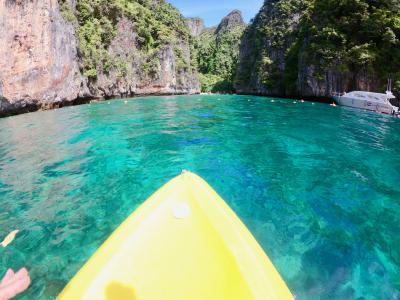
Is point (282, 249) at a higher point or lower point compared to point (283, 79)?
lower

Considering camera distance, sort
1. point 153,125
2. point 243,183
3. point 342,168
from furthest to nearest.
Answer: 1. point 153,125
2. point 342,168
3. point 243,183

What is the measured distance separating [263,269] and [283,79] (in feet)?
152

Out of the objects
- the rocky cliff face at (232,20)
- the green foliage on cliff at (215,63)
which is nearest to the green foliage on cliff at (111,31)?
the green foliage on cliff at (215,63)

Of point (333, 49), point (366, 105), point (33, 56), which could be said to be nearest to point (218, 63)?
point (333, 49)

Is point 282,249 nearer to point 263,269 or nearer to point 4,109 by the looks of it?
point 263,269

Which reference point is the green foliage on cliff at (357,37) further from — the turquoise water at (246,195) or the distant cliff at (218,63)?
the distant cliff at (218,63)

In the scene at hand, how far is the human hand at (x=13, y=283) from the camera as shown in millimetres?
3230

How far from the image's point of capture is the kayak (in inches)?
96.5

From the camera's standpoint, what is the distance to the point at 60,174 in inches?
271

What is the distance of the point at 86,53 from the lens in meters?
33.1

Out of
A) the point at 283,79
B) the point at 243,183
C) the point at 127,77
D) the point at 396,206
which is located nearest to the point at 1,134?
the point at 243,183

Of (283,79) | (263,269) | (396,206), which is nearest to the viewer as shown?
(263,269)

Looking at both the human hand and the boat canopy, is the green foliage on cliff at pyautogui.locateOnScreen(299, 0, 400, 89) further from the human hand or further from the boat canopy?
the human hand

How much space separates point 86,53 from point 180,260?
35027mm
